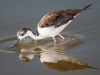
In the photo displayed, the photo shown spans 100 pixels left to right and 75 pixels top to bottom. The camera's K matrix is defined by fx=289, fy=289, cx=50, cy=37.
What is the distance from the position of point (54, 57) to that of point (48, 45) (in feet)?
3.52

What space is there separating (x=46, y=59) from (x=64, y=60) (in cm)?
45

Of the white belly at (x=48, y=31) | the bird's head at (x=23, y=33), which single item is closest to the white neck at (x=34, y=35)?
the bird's head at (x=23, y=33)

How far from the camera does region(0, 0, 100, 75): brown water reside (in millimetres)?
6543

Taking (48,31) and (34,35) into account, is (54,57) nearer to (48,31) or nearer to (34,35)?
(48,31)

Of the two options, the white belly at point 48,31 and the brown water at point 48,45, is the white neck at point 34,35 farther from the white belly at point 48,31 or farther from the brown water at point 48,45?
the brown water at point 48,45

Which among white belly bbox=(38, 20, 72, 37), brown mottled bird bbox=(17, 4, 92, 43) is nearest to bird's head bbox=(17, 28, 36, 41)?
brown mottled bird bbox=(17, 4, 92, 43)

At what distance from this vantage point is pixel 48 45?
8.10 metres

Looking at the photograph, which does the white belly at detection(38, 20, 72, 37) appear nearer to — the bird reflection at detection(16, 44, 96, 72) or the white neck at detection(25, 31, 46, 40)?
the white neck at detection(25, 31, 46, 40)

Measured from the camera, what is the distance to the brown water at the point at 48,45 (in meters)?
6.54

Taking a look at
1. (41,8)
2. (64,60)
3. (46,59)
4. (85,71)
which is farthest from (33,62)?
(41,8)

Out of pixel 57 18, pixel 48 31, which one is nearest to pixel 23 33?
pixel 48 31

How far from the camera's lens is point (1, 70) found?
6699 mm

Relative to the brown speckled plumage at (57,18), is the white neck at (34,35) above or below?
below

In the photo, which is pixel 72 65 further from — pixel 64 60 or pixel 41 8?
pixel 41 8
